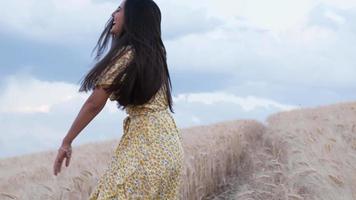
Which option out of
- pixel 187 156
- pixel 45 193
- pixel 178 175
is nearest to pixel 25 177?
pixel 187 156

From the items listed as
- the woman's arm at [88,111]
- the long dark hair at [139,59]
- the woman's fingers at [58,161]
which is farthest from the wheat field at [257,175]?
the long dark hair at [139,59]

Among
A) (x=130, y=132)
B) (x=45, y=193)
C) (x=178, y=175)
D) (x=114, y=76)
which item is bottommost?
(x=45, y=193)

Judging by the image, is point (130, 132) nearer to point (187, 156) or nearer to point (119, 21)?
point (119, 21)

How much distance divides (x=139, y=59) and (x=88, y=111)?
365mm

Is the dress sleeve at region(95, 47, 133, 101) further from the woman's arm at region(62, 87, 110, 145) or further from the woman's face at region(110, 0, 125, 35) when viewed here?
the woman's face at region(110, 0, 125, 35)

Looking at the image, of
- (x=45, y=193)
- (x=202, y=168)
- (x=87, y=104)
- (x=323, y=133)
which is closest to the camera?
(x=87, y=104)

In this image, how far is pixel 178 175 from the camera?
3.83m

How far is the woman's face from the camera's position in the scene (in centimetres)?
383

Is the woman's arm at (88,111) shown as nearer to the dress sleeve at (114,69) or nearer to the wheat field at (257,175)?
the dress sleeve at (114,69)

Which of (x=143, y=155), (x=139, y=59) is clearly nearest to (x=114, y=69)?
(x=139, y=59)

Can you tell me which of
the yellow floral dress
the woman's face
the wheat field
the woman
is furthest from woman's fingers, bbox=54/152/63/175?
the wheat field

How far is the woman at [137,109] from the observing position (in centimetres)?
362

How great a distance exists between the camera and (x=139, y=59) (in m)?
3.65

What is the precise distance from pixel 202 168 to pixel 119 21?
3861 millimetres
